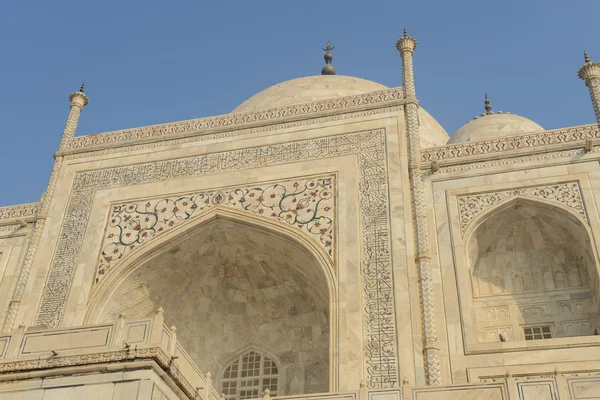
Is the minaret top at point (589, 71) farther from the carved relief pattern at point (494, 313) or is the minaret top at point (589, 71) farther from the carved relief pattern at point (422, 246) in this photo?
the carved relief pattern at point (494, 313)

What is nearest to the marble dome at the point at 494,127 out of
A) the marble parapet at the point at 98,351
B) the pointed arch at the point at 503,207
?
the pointed arch at the point at 503,207

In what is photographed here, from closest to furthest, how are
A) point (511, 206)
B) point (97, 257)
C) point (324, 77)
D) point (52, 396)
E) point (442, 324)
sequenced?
point (52, 396) → point (442, 324) → point (511, 206) → point (97, 257) → point (324, 77)

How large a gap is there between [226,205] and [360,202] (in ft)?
6.16

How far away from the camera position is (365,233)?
9.44 m

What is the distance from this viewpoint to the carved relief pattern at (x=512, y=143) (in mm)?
9680

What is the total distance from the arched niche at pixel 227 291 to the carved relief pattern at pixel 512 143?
2.28 m

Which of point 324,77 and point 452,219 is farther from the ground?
point 324,77

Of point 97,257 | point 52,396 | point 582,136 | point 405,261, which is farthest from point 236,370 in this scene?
point 582,136

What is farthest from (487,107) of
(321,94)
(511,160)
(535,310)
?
(535,310)

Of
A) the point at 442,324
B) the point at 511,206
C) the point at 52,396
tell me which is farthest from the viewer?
the point at 511,206

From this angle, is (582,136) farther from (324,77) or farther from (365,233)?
(324,77)

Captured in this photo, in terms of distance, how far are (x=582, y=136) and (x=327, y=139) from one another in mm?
3418

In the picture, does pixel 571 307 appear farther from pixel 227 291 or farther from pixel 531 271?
pixel 227 291

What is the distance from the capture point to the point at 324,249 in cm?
942
